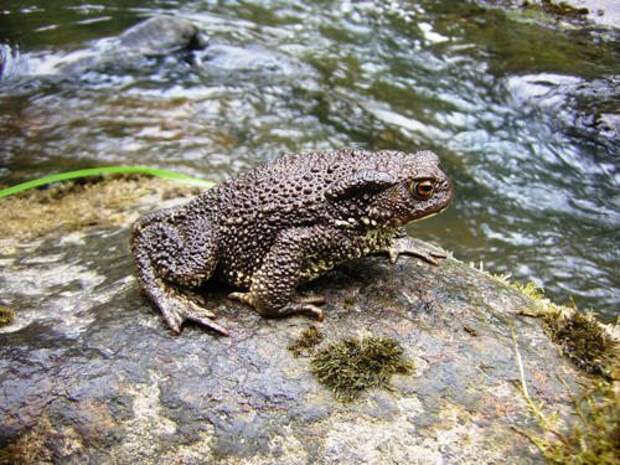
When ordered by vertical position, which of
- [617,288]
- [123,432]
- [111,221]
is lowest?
[617,288]

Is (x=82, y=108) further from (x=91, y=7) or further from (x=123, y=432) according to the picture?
(x=123, y=432)

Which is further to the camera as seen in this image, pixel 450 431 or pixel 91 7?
pixel 91 7

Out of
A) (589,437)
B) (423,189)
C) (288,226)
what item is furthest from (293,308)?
(589,437)

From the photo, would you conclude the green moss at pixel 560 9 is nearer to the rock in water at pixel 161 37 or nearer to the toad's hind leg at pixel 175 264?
the rock in water at pixel 161 37

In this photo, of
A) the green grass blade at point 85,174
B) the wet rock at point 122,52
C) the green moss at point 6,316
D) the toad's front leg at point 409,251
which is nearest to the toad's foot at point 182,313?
the green moss at point 6,316

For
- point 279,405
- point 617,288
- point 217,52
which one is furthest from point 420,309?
point 217,52

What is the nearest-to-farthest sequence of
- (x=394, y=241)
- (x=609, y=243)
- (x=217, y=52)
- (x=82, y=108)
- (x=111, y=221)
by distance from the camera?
1. (x=394, y=241)
2. (x=111, y=221)
3. (x=609, y=243)
4. (x=82, y=108)
5. (x=217, y=52)

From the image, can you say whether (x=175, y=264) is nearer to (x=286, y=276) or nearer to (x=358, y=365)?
(x=286, y=276)

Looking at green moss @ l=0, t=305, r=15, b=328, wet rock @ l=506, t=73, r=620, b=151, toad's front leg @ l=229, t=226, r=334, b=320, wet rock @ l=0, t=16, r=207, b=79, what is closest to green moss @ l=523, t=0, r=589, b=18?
wet rock @ l=506, t=73, r=620, b=151
